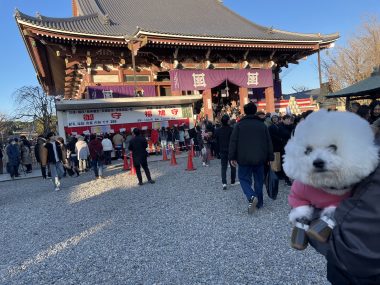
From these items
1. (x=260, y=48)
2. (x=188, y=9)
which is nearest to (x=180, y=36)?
(x=260, y=48)

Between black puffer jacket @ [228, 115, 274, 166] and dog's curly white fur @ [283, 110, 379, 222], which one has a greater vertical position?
dog's curly white fur @ [283, 110, 379, 222]

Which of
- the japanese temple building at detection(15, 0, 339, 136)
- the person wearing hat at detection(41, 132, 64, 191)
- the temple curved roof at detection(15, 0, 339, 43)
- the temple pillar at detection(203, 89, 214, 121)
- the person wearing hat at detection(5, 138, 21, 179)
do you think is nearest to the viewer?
the person wearing hat at detection(41, 132, 64, 191)

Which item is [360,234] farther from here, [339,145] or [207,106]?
[207,106]

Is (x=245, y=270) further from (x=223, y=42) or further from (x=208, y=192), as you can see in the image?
(x=223, y=42)

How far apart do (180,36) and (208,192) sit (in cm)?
1048

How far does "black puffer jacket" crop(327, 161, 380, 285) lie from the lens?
3.08 feet

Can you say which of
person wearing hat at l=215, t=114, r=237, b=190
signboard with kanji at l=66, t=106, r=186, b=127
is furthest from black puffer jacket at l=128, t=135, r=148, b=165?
signboard with kanji at l=66, t=106, r=186, b=127

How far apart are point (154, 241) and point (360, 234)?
11.2 feet

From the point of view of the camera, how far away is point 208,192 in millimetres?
6531

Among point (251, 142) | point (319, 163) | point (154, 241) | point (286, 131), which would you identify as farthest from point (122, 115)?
point (319, 163)

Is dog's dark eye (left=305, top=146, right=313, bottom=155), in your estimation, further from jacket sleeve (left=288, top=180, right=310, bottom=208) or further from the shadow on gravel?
the shadow on gravel

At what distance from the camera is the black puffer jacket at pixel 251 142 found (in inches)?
185

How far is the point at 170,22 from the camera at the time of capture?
19109mm

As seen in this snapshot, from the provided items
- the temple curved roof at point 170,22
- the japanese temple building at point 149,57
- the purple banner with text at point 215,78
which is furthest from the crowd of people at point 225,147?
the temple curved roof at point 170,22
